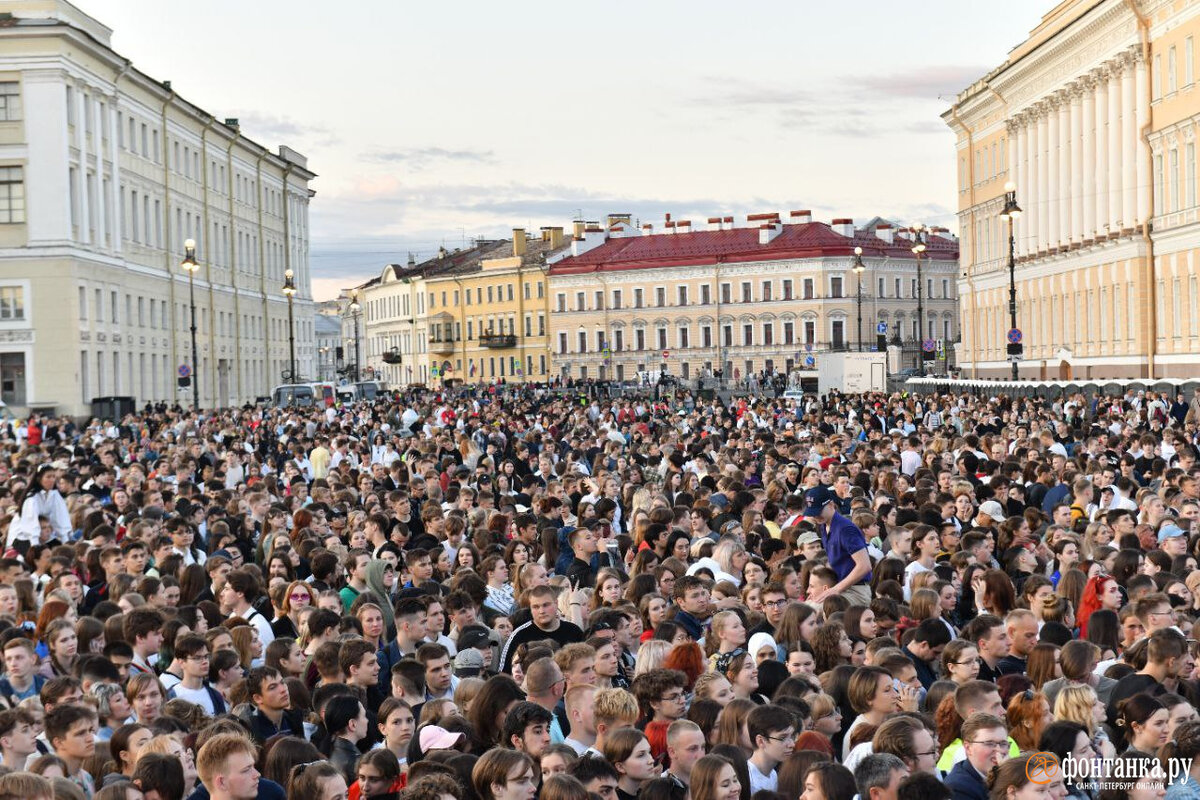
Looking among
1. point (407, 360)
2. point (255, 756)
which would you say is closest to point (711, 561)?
point (255, 756)

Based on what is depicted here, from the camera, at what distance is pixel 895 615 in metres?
11.5

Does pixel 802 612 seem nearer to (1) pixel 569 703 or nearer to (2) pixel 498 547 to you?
(1) pixel 569 703

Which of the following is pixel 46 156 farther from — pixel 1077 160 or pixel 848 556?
pixel 848 556

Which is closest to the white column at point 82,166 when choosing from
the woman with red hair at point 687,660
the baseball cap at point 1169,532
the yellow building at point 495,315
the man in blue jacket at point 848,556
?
the man in blue jacket at point 848,556

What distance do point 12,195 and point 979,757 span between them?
61267 mm

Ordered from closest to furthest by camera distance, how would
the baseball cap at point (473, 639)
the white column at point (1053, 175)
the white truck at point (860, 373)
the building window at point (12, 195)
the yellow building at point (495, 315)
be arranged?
the baseball cap at point (473, 639), the white truck at point (860, 373), the building window at point (12, 195), the white column at point (1053, 175), the yellow building at point (495, 315)

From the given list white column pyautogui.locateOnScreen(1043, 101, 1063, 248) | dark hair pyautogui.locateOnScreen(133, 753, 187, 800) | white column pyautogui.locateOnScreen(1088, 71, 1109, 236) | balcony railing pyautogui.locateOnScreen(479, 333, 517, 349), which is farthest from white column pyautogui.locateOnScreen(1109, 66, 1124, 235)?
balcony railing pyautogui.locateOnScreen(479, 333, 517, 349)

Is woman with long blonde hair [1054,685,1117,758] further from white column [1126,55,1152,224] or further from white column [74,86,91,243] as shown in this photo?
white column [74,86,91,243]

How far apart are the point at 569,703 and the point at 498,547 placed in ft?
17.5

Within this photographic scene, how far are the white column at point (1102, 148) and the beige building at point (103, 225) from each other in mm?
36953

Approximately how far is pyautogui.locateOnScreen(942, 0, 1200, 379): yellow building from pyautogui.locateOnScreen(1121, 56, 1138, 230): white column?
0.23 ft

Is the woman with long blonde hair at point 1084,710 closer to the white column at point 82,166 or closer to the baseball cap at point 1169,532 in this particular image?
the baseball cap at point 1169,532

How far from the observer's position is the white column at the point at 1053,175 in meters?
71.4

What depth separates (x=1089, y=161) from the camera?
66.8 meters
